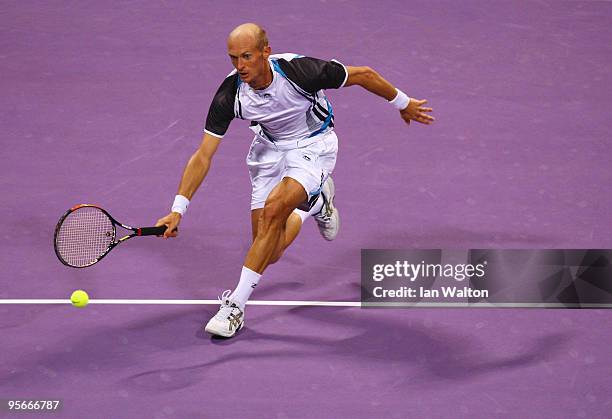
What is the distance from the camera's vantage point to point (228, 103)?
7.53 m

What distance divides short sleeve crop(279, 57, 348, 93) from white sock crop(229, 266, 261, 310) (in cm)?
131

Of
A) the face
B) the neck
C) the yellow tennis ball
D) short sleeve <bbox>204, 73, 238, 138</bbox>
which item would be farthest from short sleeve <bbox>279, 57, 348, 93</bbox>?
the yellow tennis ball

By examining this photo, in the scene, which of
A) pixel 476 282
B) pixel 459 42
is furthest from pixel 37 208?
pixel 459 42

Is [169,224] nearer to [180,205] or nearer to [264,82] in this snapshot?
[180,205]

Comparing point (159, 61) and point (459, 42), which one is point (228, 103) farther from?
point (459, 42)

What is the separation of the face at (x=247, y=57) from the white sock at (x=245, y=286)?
1290mm

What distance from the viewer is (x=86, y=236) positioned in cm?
733

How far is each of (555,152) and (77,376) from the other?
16.5 feet

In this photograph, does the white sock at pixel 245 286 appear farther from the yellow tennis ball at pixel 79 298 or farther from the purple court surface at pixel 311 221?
the yellow tennis ball at pixel 79 298

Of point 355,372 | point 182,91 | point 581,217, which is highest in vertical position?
point 182,91

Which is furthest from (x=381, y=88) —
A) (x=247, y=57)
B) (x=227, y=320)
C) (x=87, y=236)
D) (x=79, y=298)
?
(x=79, y=298)

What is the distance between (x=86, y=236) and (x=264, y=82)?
1.58 metres

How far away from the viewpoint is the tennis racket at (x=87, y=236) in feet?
23.3

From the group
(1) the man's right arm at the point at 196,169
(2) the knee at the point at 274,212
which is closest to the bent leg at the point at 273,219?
(2) the knee at the point at 274,212
